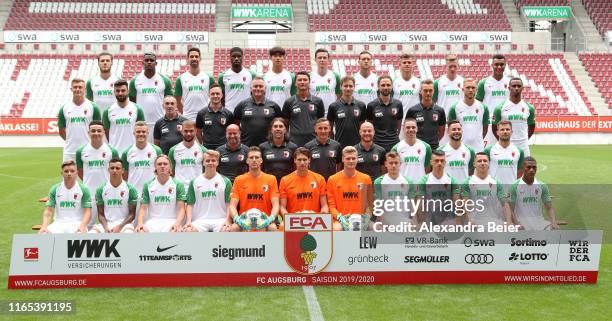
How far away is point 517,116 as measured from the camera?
9430mm

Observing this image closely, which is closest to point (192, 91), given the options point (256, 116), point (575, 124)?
point (256, 116)

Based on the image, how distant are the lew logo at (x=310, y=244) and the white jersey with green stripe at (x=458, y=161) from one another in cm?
269

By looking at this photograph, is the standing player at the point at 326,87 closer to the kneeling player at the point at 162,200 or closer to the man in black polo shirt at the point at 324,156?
the man in black polo shirt at the point at 324,156

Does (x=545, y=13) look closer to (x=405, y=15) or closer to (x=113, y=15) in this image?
(x=405, y=15)

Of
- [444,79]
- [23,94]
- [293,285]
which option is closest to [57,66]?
[23,94]

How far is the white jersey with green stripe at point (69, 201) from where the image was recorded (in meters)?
7.52

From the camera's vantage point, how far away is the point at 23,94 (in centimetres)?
3006

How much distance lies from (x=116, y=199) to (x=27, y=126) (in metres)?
20.7

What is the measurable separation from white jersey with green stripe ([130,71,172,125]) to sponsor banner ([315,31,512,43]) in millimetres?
24269

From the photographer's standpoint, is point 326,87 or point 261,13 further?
point 261,13

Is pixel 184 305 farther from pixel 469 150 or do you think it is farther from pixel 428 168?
pixel 469 150

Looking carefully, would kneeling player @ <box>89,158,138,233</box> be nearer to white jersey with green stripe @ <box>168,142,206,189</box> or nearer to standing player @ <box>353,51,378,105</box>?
white jersey with green stripe @ <box>168,142,206,189</box>

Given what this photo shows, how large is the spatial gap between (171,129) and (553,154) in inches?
651

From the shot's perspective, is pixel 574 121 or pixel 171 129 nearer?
pixel 171 129
